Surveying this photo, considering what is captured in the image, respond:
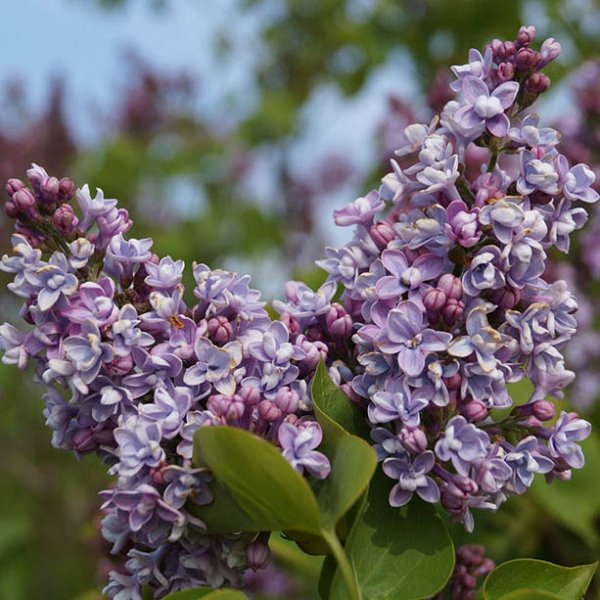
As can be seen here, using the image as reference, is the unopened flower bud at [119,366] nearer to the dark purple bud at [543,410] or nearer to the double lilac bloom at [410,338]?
the double lilac bloom at [410,338]

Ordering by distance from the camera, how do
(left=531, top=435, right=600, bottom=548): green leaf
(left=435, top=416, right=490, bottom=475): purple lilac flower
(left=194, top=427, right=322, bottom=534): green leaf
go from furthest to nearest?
1. (left=531, top=435, right=600, bottom=548): green leaf
2. (left=435, top=416, right=490, bottom=475): purple lilac flower
3. (left=194, top=427, right=322, bottom=534): green leaf

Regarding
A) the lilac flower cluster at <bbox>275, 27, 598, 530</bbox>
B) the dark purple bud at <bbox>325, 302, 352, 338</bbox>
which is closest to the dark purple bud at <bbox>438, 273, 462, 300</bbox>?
the lilac flower cluster at <bbox>275, 27, 598, 530</bbox>

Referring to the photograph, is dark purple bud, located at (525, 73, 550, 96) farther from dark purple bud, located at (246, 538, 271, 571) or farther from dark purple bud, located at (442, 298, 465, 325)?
dark purple bud, located at (246, 538, 271, 571)

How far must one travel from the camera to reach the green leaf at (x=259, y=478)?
0.71 meters

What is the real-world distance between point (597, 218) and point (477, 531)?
0.74 m

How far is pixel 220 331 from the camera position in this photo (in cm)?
86

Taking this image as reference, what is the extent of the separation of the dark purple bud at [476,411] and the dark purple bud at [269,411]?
172 mm

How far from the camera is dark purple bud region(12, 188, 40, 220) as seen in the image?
88 cm

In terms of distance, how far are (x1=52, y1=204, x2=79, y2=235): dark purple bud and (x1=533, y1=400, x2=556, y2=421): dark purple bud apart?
1.61 ft

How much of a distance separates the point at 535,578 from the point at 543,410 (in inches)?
6.4

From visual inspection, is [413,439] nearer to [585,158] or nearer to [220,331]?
[220,331]

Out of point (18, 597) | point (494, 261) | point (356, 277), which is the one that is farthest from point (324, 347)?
point (18, 597)

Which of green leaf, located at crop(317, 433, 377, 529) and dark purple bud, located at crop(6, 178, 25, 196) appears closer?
green leaf, located at crop(317, 433, 377, 529)

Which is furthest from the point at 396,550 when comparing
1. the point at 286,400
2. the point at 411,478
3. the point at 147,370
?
the point at 147,370
